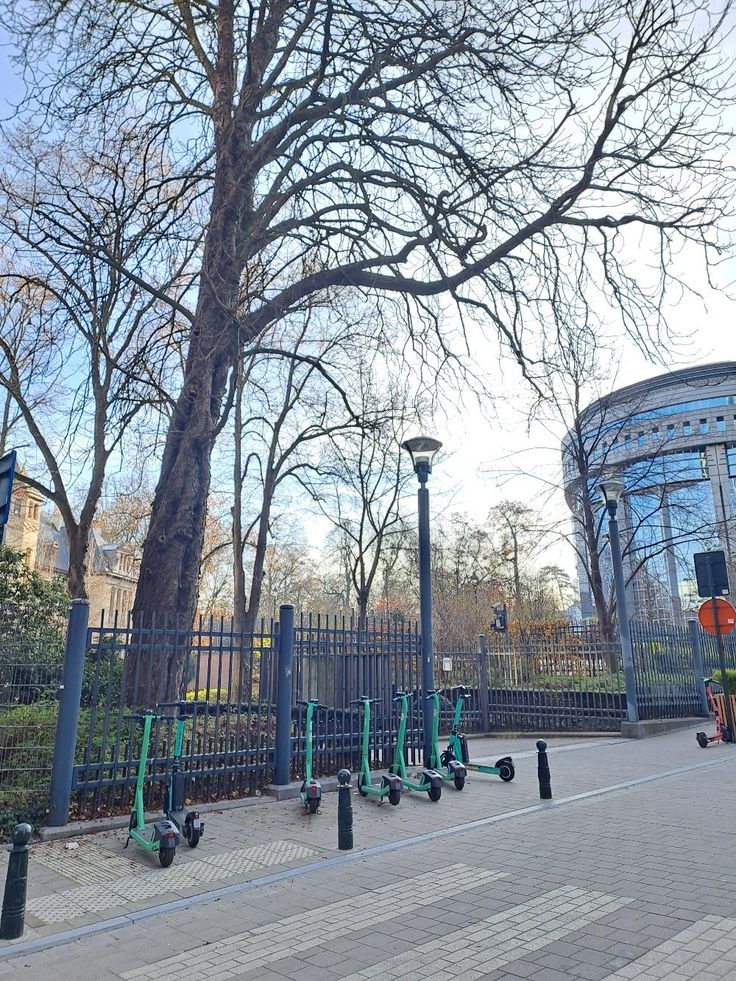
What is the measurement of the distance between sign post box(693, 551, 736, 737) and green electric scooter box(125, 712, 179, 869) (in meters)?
10.7

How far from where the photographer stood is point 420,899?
5.09 meters

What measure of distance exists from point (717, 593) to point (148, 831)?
36.6 feet

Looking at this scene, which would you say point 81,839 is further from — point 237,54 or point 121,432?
point 237,54

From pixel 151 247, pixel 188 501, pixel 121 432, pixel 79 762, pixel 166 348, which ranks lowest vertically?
pixel 79 762

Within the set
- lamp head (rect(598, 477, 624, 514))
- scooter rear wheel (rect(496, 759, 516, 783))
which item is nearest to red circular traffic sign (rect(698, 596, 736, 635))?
lamp head (rect(598, 477, 624, 514))

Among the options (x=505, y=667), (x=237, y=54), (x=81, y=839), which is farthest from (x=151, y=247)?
Result: (x=505, y=667)

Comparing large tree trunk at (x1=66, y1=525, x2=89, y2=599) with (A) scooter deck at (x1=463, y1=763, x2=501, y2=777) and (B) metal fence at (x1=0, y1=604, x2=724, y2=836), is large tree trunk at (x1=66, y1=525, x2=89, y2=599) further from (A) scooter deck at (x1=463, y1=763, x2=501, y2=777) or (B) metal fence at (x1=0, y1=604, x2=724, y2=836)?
(A) scooter deck at (x1=463, y1=763, x2=501, y2=777)

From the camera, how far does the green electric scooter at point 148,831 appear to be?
5852 mm

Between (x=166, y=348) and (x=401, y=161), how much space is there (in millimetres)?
4944

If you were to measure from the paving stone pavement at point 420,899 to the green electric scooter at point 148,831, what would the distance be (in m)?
0.15

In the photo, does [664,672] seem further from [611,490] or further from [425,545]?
[425,545]

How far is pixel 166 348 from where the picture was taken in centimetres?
1182

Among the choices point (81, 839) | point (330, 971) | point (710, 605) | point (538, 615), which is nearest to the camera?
point (330, 971)

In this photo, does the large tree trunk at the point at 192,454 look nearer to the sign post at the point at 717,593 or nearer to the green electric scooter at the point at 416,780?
the green electric scooter at the point at 416,780
